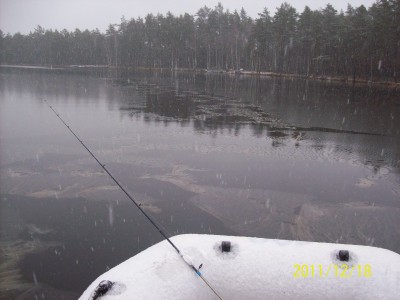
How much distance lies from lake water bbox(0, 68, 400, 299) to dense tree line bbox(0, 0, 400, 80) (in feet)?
125

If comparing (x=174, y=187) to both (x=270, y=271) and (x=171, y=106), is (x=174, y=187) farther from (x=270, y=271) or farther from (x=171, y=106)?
→ (x=171, y=106)

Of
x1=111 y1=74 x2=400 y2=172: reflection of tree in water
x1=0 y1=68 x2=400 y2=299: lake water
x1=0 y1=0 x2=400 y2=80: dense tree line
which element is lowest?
x1=0 y1=68 x2=400 y2=299: lake water

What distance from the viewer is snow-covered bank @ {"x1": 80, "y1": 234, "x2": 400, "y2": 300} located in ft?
11.9

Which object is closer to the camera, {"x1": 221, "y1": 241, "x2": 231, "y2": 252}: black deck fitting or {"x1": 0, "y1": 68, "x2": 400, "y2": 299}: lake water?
{"x1": 221, "y1": 241, "x2": 231, "y2": 252}: black deck fitting

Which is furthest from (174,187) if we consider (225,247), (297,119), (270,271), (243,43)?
(243,43)

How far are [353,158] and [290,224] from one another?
6849 mm

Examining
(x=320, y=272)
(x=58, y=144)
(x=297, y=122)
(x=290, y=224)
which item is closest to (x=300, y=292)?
(x=320, y=272)

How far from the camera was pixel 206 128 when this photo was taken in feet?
60.4

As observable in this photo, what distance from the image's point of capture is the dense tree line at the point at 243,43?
5234 centimetres

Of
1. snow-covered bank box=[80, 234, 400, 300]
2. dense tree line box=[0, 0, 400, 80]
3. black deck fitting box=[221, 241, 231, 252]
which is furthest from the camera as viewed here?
dense tree line box=[0, 0, 400, 80]

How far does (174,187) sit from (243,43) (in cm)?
8947
